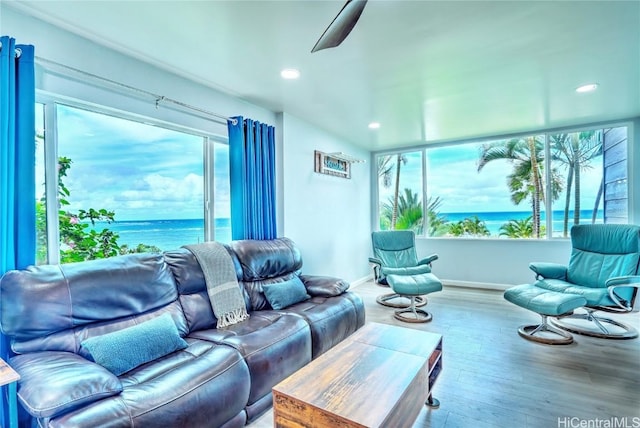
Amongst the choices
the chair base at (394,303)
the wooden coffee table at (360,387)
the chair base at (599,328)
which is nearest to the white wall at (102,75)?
the wooden coffee table at (360,387)

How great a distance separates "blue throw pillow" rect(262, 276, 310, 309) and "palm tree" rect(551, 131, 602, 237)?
4.19 meters

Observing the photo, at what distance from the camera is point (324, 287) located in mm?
3053

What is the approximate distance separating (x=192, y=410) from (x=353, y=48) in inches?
95.3

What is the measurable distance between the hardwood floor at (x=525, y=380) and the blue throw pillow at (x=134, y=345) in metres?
0.71

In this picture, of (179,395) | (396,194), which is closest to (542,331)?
(396,194)

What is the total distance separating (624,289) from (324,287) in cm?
288

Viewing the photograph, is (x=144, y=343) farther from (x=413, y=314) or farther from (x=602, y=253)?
Result: (x=602, y=253)

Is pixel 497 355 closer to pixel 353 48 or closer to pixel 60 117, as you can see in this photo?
pixel 353 48

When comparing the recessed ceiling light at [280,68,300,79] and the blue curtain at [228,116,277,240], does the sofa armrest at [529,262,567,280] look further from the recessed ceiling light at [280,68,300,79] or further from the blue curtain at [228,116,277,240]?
the recessed ceiling light at [280,68,300,79]

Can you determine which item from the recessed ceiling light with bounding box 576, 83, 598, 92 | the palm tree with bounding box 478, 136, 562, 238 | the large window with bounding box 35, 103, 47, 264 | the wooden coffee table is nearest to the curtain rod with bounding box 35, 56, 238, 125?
the large window with bounding box 35, 103, 47, 264

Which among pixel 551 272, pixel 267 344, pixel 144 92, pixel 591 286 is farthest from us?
pixel 551 272

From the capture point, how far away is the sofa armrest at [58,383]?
120cm

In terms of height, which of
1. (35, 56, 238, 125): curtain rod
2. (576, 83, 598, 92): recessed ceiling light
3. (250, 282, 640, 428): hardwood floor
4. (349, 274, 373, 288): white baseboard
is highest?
(576, 83, 598, 92): recessed ceiling light

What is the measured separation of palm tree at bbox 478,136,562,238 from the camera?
478 centimetres
